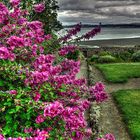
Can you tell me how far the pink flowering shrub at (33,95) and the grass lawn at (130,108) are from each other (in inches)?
177

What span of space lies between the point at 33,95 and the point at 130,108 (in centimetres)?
881

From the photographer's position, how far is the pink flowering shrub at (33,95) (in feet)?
18.8

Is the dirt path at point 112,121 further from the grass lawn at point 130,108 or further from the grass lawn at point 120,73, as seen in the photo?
the grass lawn at point 120,73

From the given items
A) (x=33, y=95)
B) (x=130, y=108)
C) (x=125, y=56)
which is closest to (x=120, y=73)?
(x=130, y=108)

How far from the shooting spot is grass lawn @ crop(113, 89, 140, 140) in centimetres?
1172

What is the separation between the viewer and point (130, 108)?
1448cm

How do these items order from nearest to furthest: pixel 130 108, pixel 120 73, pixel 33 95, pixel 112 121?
pixel 33 95 → pixel 112 121 → pixel 130 108 → pixel 120 73

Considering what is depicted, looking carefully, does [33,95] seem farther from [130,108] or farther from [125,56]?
[125,56]

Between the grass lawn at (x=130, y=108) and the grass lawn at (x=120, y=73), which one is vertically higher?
the grass lawn at (x=130, y=108)

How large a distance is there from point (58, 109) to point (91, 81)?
15.7m

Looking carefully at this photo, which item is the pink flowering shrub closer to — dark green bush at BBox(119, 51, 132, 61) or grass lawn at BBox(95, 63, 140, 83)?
grass lawn at BBox(95, 63, 140, 83)

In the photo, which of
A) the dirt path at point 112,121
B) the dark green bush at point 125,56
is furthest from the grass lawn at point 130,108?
the dark green bush at point 125,56

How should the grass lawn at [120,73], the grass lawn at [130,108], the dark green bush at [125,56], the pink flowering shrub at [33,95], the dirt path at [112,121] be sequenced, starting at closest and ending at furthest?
1. the pink flowering shrub at [33,95]
2. the dirt path at [112,121]
3. the grass lawn at [130,108]
4. the grass lawn at [120,73]
5. the dark green bush at [125,56]

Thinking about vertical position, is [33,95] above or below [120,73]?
above
